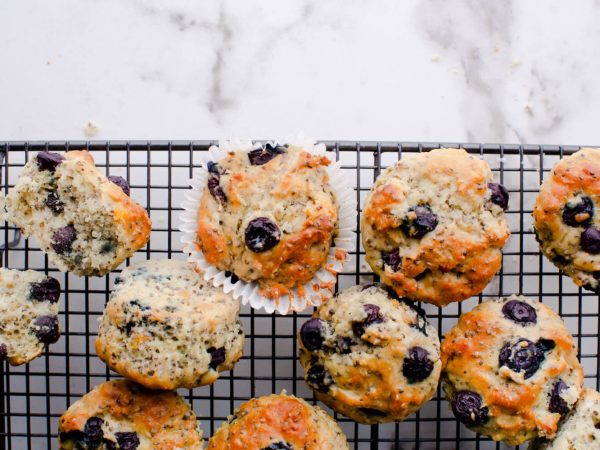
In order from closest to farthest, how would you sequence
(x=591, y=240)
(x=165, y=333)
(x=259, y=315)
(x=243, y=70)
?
(x=165, y=333) → (x=591, y=240) → (x=259, y=315) → (x=243, y=70)

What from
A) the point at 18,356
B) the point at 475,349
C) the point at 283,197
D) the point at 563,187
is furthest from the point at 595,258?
the point at 18,356

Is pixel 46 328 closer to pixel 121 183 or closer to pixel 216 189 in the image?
pixel 121 183

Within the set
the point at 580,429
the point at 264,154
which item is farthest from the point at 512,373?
the point at 264,154

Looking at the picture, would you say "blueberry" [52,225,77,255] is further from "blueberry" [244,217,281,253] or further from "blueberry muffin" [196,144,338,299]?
"blueberry" [244,217,281,253]

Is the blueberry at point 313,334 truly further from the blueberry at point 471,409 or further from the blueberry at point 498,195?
the blueberry at point 498,195

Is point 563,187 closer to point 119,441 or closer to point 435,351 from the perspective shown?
point 435,351

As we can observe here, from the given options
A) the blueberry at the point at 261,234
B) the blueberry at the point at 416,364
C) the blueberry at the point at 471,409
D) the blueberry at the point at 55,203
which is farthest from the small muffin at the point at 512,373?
the blueberry at the point at 55,203
